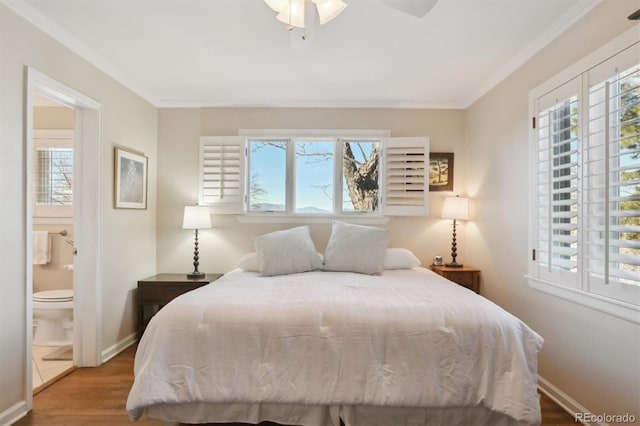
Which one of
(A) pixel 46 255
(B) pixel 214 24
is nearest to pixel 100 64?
(B) pixel 214 24

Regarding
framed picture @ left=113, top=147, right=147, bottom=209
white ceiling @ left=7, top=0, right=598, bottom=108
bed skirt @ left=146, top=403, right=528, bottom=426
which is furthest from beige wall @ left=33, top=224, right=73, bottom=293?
bed skirt @ left=146, top=403, right=528, bottom=426

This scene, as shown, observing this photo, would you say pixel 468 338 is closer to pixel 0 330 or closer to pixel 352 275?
pixel 352 275

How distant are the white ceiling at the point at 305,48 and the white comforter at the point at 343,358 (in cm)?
184

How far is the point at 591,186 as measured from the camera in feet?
6.29

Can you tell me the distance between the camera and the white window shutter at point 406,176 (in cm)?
367

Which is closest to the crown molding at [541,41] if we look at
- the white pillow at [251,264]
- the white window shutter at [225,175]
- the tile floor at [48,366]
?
the white window shutter at [225,175]

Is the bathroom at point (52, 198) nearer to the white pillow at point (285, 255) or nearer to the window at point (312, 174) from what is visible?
the window at point (312, 174)

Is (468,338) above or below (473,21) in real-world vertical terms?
below

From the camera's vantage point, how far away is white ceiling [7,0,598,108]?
6.88 feet

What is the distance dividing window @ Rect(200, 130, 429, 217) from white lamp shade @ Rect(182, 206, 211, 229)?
0.84ft

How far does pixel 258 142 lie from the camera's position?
3854 mm

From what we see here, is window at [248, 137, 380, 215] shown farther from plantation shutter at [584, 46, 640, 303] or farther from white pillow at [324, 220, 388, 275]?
plantation shutter at [584, 46, 640, 303]

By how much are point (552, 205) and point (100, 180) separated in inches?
137

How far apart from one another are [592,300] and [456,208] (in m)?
1.68
